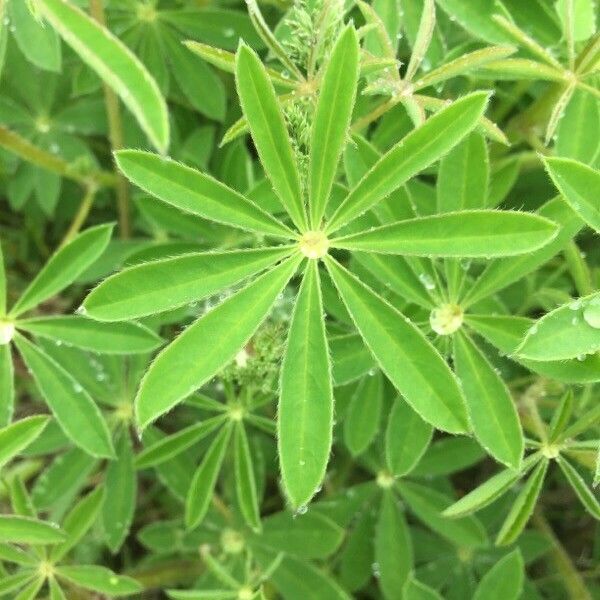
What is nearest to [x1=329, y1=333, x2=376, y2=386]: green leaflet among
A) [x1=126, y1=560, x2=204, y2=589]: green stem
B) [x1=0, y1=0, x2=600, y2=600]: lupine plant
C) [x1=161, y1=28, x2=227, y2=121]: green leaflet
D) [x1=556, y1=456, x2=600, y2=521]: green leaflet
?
[x1=0, y1=0, x2=600, y2=600]: lupine plant

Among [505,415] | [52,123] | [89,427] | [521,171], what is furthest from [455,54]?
[52,123]

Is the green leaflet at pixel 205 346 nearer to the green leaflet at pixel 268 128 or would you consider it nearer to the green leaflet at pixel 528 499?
the green leaflet at pixel 268 128

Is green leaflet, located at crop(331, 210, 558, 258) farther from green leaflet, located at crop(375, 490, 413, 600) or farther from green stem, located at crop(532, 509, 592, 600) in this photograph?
green stem, located at crop(532, 509, 592, 600)

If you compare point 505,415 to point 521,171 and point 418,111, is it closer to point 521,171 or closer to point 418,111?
point 418,111

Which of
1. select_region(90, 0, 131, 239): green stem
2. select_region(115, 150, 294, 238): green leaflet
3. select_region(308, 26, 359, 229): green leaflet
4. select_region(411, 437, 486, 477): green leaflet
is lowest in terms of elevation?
select_region(115, 150, 294, 238): green leaflet

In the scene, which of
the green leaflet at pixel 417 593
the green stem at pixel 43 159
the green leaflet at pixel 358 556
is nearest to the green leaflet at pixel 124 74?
the green stem at pixel 43 159

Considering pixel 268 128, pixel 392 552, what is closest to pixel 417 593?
pixel 392 552

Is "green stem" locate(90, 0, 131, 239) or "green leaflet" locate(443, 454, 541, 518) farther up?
"green stem" locate(90, 0, 131, 239)

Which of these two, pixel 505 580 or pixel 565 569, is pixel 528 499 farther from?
pixel 565 569
